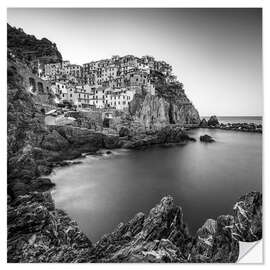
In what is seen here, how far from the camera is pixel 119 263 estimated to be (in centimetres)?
262

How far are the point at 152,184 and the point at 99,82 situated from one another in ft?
10.7

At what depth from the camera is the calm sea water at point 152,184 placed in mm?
2869

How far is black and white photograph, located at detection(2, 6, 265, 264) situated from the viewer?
2688mm

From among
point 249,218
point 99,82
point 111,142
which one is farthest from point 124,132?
point 249,218

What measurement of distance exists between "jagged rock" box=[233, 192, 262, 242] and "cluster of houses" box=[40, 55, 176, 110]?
8.28ft

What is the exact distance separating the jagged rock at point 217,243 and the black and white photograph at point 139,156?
0.04 ft

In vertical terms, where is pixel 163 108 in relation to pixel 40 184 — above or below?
above

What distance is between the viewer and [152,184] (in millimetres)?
3197

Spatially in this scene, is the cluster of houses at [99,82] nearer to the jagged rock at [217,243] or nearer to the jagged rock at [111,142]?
the jagged rock at [111,142]

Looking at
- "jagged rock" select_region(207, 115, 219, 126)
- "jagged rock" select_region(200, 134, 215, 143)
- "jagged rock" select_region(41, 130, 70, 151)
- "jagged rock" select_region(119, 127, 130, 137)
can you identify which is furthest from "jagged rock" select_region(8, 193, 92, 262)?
"jagged rock" select_region(207, 115, 219, 126)

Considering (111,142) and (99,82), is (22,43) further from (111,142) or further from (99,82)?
(111,142)

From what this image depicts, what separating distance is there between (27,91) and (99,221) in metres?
2.41
